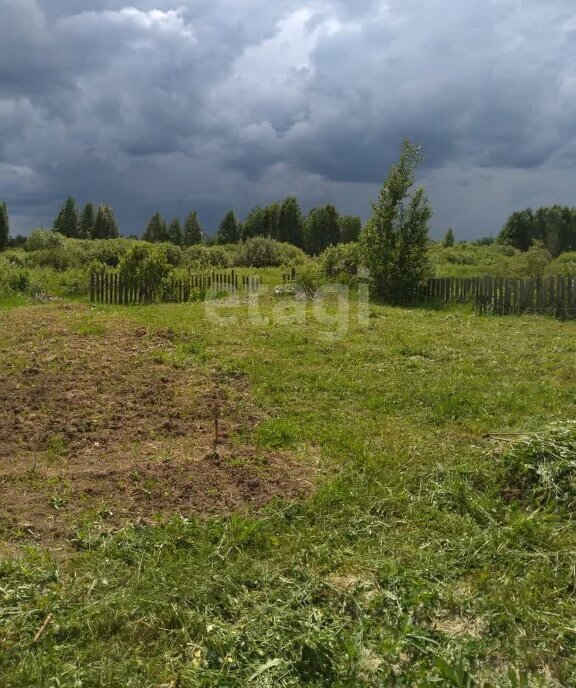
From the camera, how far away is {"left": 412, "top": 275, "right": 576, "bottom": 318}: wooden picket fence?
1295 cm

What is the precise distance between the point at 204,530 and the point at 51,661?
114cm

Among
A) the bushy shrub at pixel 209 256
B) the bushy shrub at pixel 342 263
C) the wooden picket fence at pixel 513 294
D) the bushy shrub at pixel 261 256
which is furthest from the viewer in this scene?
the bushy shrub at pixel 261 256

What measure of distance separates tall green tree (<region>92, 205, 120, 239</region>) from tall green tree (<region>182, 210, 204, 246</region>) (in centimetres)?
938

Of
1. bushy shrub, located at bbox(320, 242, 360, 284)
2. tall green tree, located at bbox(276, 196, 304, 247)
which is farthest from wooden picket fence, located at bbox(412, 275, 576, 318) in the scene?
tall green tree, located at bbox(276, 196, 304, 247)

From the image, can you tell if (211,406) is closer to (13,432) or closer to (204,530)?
(13,432)

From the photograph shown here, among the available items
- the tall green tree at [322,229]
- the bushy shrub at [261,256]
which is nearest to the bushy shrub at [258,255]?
the bushy shrub at [261,256]

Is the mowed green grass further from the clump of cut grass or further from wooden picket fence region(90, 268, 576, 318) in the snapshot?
wooden picket fence region(90, 268, 576, 318)

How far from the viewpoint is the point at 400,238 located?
15203 mm

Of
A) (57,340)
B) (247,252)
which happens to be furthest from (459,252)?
(57,340)

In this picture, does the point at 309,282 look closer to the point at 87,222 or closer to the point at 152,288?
the point at 152,288

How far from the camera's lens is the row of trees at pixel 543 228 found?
147 ft

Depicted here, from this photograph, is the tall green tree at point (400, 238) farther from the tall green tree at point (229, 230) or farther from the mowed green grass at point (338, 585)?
the tall green tree at point (229, 230)

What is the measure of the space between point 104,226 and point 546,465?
5536 cm

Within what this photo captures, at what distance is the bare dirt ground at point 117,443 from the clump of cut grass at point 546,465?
1.42 meters
